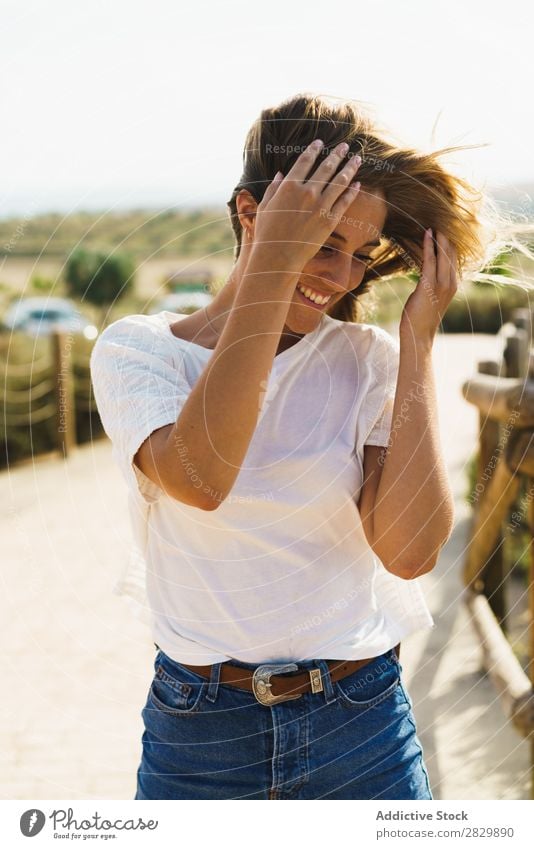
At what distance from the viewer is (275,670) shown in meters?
1.24

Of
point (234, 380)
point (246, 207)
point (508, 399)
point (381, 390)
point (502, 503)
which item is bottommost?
point (502, 503)

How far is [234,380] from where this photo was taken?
3.63ft

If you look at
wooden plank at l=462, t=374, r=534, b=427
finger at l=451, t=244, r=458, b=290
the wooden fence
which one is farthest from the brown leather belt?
the wooden fence

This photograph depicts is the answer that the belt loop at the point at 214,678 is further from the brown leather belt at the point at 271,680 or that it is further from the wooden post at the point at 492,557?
the wooden post at the point at 492,557

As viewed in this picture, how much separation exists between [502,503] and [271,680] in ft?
6.25

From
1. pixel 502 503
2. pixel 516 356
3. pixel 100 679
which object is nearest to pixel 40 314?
pixel 100 679

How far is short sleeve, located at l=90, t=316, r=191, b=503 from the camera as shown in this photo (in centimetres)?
118

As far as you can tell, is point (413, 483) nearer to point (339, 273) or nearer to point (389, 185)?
point (339, 273)

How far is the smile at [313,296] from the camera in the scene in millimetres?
1265

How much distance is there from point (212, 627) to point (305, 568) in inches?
5.8

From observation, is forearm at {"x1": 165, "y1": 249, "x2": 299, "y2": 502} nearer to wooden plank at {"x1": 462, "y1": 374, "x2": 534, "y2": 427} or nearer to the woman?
the woman

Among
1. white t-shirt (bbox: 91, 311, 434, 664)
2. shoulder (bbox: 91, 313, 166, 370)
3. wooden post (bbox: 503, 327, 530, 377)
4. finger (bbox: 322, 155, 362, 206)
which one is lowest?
wooden post (bbox: 503, 327, 530, 377)

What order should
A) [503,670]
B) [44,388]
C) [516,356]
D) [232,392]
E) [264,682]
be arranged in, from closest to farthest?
[232,392] → [264,682] → [503,670] → [516,356] → [44,388]

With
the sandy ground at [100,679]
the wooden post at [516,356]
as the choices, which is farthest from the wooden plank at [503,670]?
the wooden post at [516,356]
